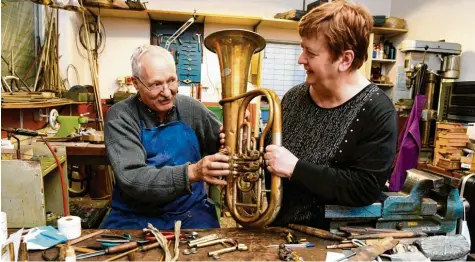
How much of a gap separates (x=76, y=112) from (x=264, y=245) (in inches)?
130

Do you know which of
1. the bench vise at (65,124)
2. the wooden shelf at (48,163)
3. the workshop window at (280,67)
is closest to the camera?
the wooden shelf at (48,163)

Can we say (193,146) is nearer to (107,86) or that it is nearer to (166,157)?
(166,157)

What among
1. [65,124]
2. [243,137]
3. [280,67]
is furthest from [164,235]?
[280,67]

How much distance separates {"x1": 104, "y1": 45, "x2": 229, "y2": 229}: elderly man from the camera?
139 cm

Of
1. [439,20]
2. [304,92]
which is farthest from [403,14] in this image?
[304,92]

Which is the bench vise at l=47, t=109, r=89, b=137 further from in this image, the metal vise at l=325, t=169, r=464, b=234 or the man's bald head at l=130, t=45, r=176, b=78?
the metal vise at l=325, t=169, r=464, b=234

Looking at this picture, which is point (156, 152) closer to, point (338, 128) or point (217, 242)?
point (217, 242)

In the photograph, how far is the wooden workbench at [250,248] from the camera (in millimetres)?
1072

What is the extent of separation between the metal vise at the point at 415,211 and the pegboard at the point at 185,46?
11.6 ft

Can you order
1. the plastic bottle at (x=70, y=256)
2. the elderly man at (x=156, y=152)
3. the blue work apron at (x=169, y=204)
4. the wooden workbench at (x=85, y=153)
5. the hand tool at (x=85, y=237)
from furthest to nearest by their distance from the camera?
the wooden workbench at (x=85, y=153)
the blue work apron at (x=169, y=204)
the elderly man at (x=156, y=152)
the hand tool at (x=85, y=237)
the plastic bottle at (x=70, y=256)

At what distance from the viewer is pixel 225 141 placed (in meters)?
1.36

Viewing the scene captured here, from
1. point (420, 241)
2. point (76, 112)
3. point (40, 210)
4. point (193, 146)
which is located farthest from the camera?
point (76, 112)

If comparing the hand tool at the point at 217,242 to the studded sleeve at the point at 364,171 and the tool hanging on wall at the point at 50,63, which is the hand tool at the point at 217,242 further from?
the tool hanging on wall at the point at 50,63

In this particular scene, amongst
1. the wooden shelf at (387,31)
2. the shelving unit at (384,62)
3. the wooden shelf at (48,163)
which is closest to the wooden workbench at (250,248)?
the wooden shelf at (48,163)
